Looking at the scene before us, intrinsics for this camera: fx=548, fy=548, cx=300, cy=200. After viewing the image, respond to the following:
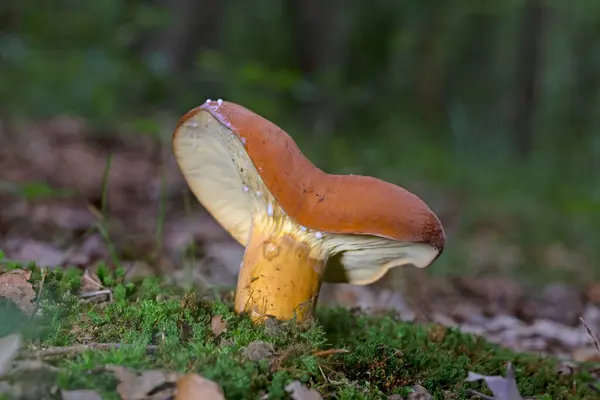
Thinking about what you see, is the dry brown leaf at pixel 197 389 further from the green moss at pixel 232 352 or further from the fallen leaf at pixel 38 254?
the fallen leaf at pixel 38 254

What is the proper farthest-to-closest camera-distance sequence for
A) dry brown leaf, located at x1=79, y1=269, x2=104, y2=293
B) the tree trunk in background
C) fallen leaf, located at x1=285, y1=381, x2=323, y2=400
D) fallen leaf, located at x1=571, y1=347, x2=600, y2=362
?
the tree trunk in background, fallen leaf, located at x1=571, y1=347, x2=600, y2=362, dry brown leaf, located at x1=79, y1=269, x2=104, y2=293, fallen leaf, located at x1=285, y1=381, x2=323, y2=400

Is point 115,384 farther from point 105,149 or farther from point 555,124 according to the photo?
point 555,124

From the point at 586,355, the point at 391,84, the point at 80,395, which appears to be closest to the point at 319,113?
the point at 391,84

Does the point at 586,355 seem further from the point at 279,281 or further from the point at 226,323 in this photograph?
the point at 226,323

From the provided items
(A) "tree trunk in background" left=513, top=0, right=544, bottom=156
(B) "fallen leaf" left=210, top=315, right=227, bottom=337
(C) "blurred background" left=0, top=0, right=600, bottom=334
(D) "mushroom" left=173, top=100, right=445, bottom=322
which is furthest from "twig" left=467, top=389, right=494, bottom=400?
(A) "tree trunk in background" left=513, top=0, right=544, bottom=156

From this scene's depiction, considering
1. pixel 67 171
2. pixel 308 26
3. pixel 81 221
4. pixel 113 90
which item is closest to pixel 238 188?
pixel 81 221

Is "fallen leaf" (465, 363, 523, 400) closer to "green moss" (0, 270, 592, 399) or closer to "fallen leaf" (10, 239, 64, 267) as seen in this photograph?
"green moss" (0, 270, 592, 399)

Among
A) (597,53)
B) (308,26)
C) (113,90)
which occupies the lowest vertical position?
(113,90)
